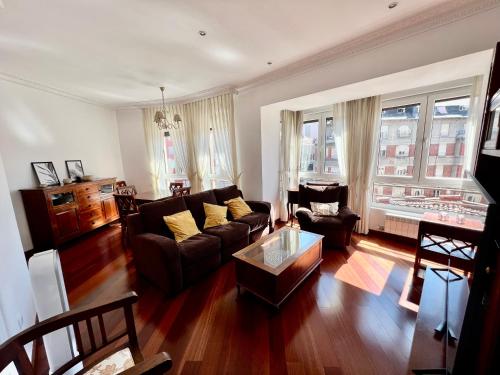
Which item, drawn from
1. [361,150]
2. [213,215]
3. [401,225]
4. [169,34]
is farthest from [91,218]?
[401,225]

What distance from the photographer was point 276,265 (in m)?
2.00

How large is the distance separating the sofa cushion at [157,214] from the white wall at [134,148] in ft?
9.51

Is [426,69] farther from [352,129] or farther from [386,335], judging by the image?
[386,335]

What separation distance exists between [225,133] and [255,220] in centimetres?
202

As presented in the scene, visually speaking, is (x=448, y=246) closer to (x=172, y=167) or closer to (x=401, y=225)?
(x=401, y=225)

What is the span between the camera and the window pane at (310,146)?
4.27 meters

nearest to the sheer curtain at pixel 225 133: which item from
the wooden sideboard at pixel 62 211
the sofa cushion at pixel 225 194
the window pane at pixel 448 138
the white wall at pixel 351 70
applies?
the white wall at pixel 351 70

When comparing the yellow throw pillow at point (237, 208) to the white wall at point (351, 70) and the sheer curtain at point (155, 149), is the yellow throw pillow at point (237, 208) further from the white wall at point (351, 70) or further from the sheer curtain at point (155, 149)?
the sheer curtain at point (155, 149)

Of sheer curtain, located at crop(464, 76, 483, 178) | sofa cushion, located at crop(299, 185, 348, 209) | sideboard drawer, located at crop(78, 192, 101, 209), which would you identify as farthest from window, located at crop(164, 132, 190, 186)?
sheer curtain, located at crop(464, 76, 483, 178)

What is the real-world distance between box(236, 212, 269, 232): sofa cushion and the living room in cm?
5

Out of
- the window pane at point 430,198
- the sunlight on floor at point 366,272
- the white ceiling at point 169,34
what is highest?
the white ceiling at point 169,34

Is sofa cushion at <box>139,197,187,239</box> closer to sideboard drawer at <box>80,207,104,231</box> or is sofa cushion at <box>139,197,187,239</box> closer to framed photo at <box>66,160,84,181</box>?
sideboard drawer at <box>80,207,104,231</box>

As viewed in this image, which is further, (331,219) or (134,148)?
(134,148)

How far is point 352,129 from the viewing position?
140 inches
